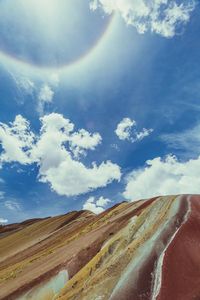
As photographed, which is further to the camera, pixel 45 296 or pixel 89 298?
pixel 45 296

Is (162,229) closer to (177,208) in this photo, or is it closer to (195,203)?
(177,208)

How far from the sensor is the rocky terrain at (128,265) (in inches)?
880

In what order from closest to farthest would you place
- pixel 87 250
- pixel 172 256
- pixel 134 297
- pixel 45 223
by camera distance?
1. pixel 134 297
2. pixel 172 256
3. pixel 87 250
4. pixel 45 223

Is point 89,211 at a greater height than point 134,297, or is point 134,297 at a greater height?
point 89,211

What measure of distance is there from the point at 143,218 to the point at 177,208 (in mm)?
4356

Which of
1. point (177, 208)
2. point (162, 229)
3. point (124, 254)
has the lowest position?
point (124, 254)

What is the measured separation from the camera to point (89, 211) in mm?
90562

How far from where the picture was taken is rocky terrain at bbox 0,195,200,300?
73.3ft

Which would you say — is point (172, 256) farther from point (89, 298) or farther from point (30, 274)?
point (30, 274)

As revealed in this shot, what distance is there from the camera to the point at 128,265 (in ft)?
83.5

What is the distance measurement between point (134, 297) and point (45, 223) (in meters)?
68.7

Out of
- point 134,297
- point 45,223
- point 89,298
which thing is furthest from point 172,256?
point 45,223

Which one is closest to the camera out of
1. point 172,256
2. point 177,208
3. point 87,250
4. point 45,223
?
point 172,256

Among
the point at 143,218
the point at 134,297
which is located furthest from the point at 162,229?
the point at 134,297
